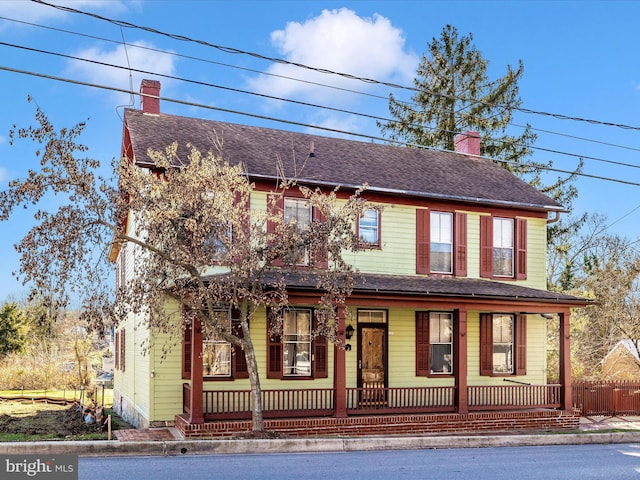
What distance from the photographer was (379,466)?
41.0ft

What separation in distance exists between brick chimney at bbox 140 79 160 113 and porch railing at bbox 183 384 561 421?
29.5 feet

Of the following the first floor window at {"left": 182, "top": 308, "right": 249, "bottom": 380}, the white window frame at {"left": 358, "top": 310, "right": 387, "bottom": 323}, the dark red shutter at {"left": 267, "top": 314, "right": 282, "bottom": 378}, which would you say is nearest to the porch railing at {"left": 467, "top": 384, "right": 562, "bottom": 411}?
the white window frame at {"left": 358, "top": 310, "right": 387, "bottom": 323}

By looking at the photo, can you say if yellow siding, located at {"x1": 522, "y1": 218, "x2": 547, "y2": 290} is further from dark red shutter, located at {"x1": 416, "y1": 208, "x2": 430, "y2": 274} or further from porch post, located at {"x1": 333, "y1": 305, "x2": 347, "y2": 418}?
porch post, located at {"x1": 333, "y1": 305, "x2": 347, "y2": 418}

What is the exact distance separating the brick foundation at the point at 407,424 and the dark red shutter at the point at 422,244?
442cm

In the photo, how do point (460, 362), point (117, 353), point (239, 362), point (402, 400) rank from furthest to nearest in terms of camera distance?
point (117, 353) → point (402, 400) → point (460, 362) → point (239, 362)

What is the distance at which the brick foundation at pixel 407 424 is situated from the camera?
16.0m

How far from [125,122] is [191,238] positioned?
26.4 feet

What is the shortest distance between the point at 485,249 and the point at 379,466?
1083 centimetres

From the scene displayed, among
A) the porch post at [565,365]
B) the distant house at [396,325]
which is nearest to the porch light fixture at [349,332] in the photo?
the distant house at [396,325]

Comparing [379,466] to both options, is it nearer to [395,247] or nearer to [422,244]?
[395,247]

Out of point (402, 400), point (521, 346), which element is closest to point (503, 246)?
point (521, 346)

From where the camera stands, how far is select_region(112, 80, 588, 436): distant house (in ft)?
57.8

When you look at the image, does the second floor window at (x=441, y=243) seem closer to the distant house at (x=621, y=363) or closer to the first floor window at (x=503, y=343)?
the first floor window at (x=503, y=343)

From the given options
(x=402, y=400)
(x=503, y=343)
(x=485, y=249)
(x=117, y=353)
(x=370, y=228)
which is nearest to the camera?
(x=402, y=400)
